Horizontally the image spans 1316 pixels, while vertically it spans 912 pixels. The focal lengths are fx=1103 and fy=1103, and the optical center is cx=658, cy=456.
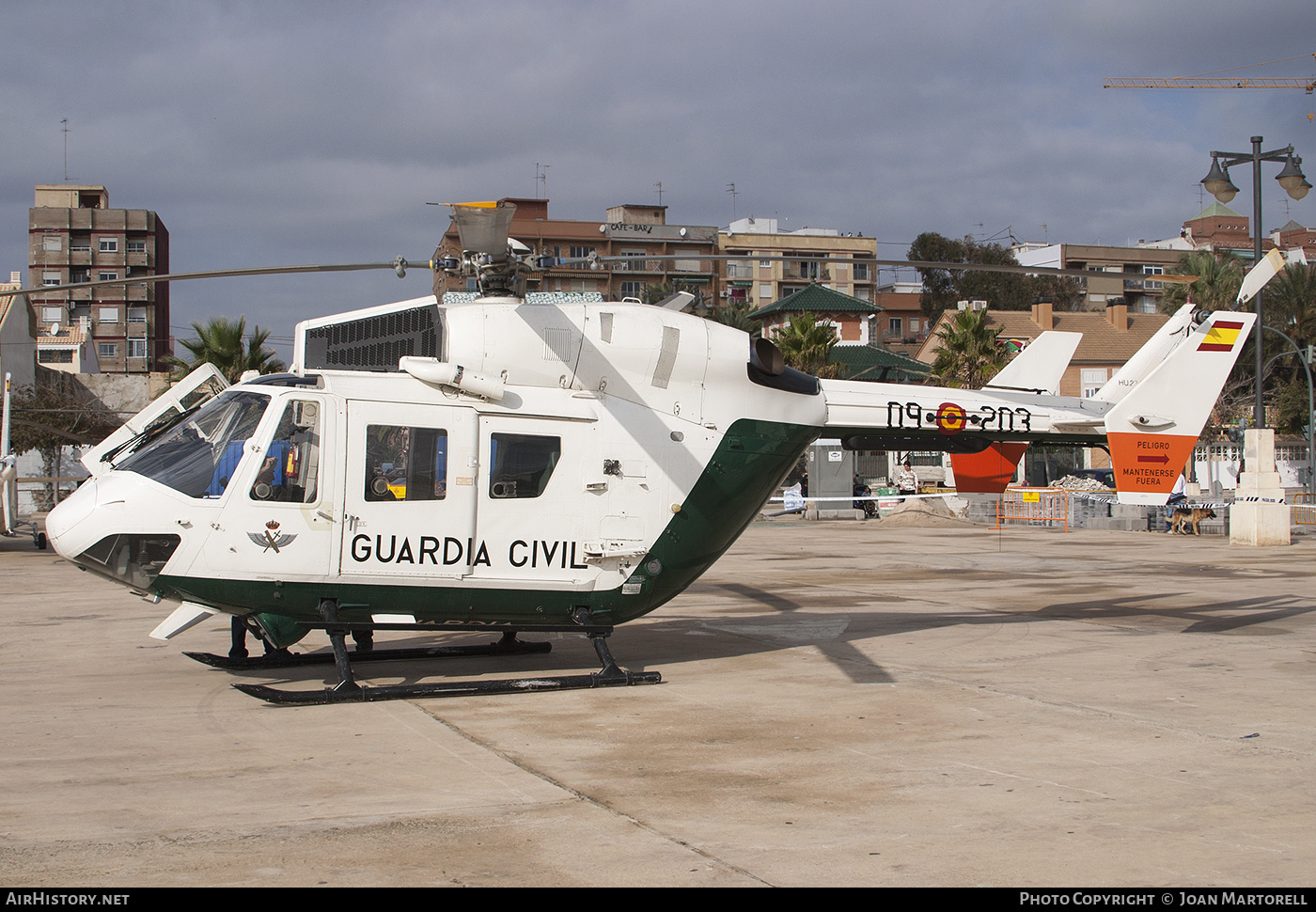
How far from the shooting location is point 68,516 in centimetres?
818

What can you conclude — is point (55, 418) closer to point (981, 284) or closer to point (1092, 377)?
point (1092, 377)

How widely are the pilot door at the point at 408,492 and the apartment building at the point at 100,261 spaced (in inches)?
3699

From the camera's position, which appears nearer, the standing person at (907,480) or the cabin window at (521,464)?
the cabin window at (521,464)

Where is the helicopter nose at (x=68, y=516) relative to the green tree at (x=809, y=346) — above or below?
below

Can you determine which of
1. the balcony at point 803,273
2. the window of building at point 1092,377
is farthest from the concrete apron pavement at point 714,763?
the balcony at point 803,273

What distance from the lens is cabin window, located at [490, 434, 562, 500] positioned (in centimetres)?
898

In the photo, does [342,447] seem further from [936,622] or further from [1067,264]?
[1067,264]

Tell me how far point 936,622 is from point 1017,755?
20.0ft

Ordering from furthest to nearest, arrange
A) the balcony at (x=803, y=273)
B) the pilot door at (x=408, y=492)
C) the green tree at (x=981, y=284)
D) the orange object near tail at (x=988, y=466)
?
the balcony at (x=803, y=273)
the green tree at (x=981, y=284)
the orange object near tail at (x=988, y=466)
the pilot door at (x=408, y=492)

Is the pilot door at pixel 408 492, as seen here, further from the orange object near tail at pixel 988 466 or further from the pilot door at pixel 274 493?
the orange object near tail at pixel 988 466

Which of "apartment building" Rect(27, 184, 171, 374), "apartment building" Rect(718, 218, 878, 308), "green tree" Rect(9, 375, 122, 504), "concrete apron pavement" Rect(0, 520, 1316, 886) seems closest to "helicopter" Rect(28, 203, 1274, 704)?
"concrete apron pavement" Rect(0, 520, 1316, 886)

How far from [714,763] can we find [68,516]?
16.9 ft

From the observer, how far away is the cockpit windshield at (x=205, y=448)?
8320mm

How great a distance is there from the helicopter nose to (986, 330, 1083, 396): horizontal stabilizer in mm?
8550
